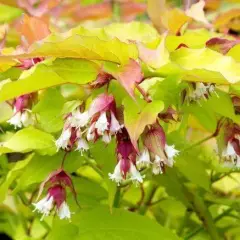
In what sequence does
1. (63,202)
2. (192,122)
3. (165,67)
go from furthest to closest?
(192,122) < (63,202) < (165,67)

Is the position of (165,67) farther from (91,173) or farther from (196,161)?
(91,173)

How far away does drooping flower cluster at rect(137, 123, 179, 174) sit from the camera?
0.59 metres

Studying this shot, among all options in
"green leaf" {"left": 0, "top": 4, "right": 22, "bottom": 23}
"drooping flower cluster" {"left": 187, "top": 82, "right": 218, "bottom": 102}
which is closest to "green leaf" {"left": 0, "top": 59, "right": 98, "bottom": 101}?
"drooping flower cluster" {"left": 187, "top": 82, "right": 218, "bottom": 102}

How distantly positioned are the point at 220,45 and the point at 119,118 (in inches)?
5.8

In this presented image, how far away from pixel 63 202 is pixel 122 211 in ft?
0.42

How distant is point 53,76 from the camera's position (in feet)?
1.97

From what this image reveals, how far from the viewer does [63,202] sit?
Result: 68cm

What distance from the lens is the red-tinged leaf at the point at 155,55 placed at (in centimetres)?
58

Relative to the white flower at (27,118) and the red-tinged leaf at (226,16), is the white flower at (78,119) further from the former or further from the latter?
the red-tinged leaf at (226,16)

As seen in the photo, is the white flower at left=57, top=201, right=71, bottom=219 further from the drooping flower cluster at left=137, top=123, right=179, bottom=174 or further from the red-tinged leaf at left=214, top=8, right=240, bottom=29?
the red-tinged leaf at left=214, top=8, right=240, bottom=29

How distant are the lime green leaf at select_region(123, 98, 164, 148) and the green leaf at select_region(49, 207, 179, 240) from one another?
24 cm

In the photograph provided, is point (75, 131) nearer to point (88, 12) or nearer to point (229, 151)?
point (229, 151)

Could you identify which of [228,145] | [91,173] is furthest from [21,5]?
[228,145]

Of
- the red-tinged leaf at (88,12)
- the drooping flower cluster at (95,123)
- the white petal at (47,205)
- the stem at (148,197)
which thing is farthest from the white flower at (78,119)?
the red-tinged leaf at (88,12)
